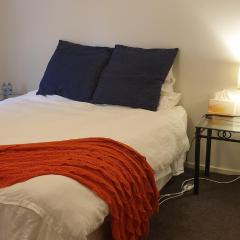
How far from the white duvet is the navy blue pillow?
0.32 feet

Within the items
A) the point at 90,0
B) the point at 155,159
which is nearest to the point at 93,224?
the point at 155,159

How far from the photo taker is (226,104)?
2.66 m

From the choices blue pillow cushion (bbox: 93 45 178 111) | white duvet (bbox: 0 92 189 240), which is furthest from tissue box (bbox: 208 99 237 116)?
blue pillow cushion (bbox: 93 45 178 111)

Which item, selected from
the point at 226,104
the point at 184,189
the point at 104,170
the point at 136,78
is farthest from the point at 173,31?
the point at 104,170

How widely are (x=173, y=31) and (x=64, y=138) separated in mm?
1402

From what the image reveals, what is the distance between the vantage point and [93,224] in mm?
1477

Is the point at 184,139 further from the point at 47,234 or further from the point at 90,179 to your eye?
the point at 47,234

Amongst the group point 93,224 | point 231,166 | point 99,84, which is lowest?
point 231,166

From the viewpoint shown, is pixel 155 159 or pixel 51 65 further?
pixel 51 65

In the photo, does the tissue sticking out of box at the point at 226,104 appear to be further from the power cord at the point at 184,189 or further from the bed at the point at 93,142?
the power cord at the point at 184,189

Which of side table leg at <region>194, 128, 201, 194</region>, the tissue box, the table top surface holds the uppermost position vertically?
the tissue box

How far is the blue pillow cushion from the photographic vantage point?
281 cm

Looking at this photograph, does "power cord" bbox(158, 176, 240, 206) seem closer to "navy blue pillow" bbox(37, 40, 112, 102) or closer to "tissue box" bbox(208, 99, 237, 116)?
"tissue box" bbox(208, 99, 237, 116)

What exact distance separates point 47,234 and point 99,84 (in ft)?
5.79
